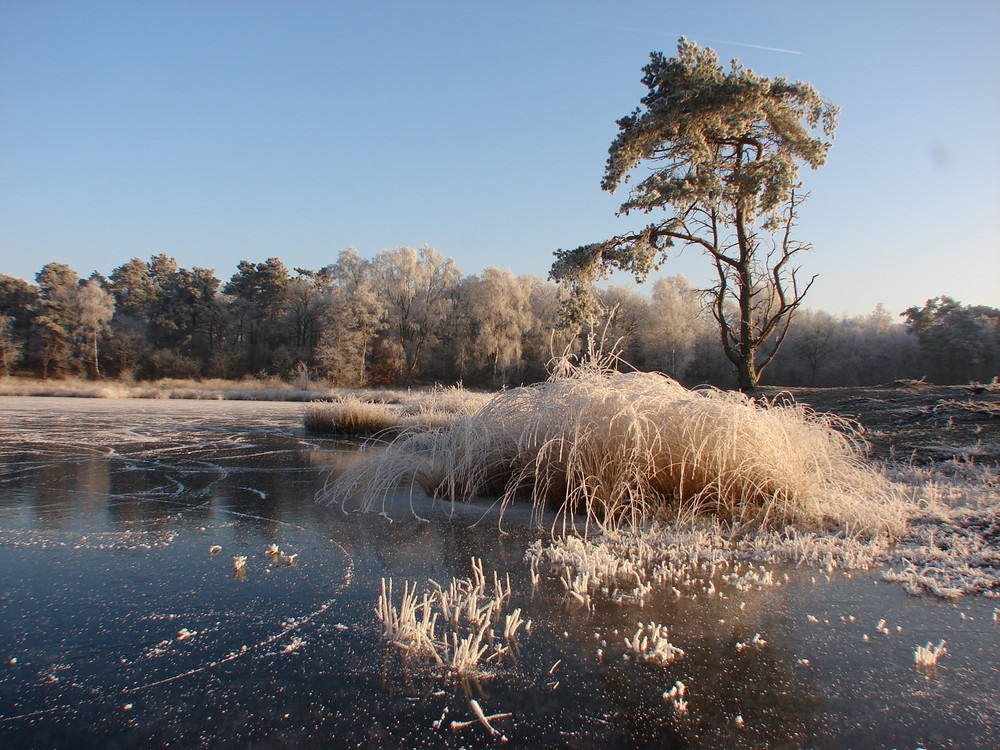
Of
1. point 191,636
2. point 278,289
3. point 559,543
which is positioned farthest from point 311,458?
point 278,289

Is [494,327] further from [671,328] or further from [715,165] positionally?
[715,165]

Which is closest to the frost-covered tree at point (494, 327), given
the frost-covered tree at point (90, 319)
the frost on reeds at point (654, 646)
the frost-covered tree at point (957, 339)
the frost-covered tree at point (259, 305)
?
the frost-covered tree at point (259, 305)

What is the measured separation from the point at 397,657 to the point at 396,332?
3836cm

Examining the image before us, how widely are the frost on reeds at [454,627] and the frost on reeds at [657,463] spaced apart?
1261 millimetres

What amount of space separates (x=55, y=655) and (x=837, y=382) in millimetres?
51175

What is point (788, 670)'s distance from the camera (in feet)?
5.86

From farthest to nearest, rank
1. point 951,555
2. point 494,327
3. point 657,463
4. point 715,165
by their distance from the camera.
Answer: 1. point 494,327
2. point 715,165
3. point 657,463
4. point 951,555

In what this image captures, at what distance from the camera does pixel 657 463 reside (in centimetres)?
399

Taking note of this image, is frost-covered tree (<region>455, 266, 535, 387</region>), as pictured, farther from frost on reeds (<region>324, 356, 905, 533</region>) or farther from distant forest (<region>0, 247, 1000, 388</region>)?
frost on reeds (<region>324, 356, 905, 533</region>)

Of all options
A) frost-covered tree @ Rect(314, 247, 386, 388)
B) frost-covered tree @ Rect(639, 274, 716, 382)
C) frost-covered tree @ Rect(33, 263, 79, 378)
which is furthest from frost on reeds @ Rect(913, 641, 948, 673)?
frost-covered tree @ Rect(33, 263, 79, 378)

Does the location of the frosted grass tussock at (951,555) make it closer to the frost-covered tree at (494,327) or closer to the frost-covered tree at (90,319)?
the frost-covered tree at (494,327)

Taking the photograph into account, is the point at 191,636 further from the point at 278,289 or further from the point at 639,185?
the point at 278,289

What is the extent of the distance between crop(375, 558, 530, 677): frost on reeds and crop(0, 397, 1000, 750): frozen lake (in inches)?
2.3

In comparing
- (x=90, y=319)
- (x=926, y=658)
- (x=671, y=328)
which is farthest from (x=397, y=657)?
(x=90, y=319)
